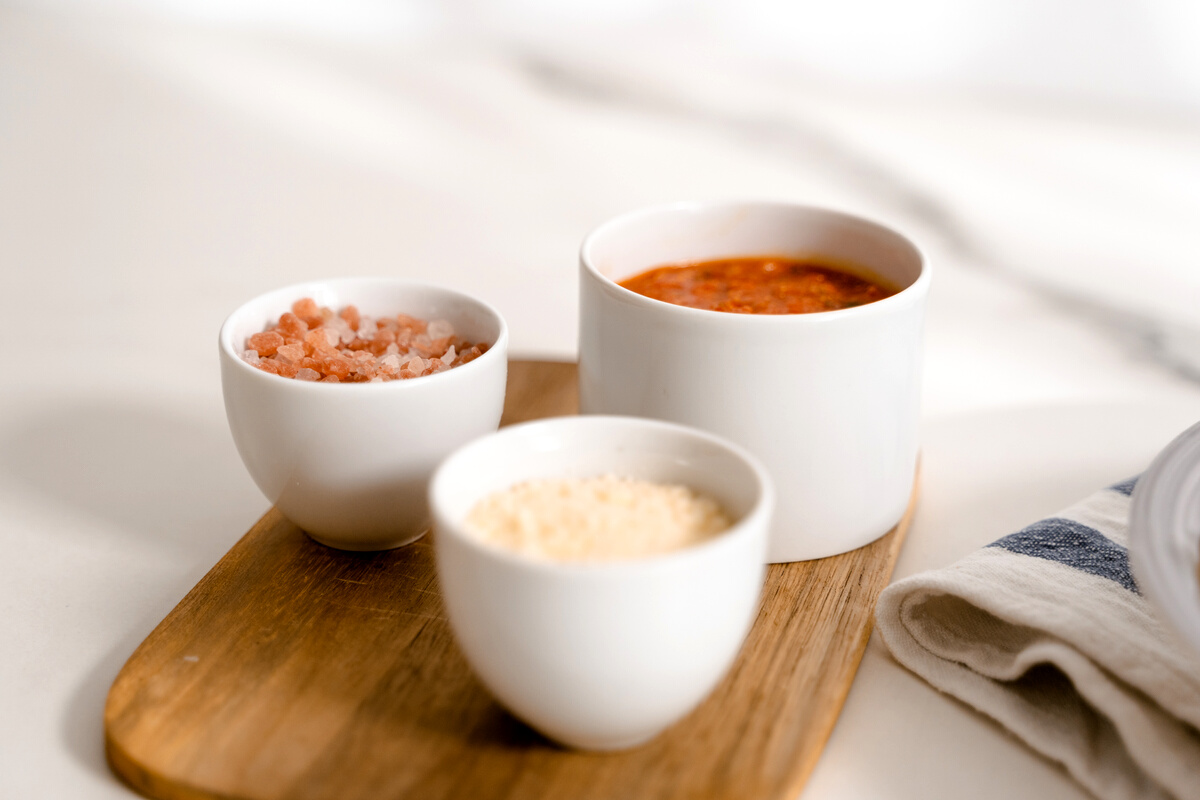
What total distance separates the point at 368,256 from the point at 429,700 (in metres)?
1.73

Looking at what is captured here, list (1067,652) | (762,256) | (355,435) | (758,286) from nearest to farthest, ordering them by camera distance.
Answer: (1067,652) → (355,435) → (758,286) → (762,256)

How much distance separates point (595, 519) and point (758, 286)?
687 mm

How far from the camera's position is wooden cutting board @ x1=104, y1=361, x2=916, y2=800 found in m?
1.13

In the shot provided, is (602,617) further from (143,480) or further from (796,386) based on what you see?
(143,480)

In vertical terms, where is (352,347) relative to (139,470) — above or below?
above

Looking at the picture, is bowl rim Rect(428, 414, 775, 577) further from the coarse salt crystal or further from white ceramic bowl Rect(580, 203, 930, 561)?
the coarse salt crystal

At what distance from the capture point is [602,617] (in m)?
1.03

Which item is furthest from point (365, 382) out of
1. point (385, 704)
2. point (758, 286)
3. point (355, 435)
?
point (758, 286)

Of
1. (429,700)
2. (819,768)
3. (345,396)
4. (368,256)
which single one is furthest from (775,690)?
(368,256)

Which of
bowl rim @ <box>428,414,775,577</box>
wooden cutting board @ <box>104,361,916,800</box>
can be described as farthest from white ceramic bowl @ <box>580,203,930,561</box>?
bowl rim @ <box>428,414,775,577</box>

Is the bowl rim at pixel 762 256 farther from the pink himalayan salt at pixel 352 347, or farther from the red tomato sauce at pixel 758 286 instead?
the pink himalayan salt at pixel 352 347

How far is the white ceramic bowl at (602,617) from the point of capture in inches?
40.5

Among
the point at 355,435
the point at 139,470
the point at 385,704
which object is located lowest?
the point at 139,470

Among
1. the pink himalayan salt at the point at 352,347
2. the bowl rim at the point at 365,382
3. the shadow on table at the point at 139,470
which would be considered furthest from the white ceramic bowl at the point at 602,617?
the shadow on table at the point at 139,470
